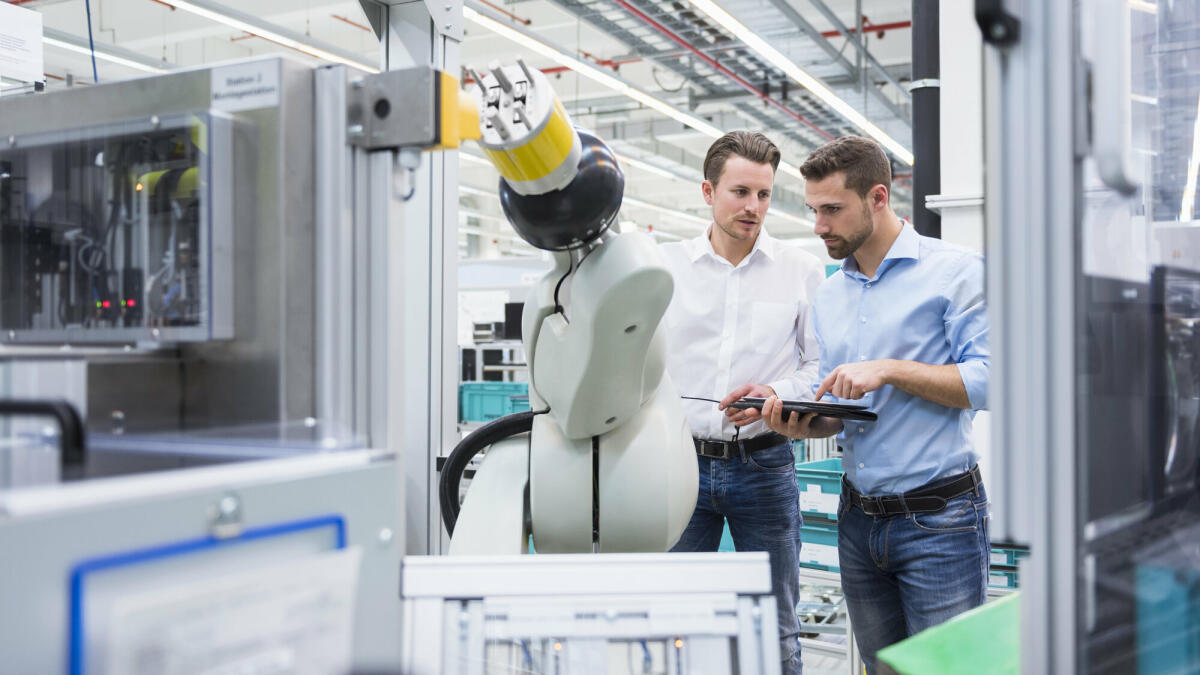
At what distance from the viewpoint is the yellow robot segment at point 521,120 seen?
1223mm

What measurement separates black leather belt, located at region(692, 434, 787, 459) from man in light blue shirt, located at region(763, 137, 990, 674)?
0.18 m

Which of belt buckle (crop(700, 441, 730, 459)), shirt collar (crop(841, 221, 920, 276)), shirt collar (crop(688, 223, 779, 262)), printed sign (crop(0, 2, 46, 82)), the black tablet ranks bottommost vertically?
belt buckle (crop(700, 441, 730, 459))

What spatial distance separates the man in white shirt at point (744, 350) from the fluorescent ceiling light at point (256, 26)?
9.28ft

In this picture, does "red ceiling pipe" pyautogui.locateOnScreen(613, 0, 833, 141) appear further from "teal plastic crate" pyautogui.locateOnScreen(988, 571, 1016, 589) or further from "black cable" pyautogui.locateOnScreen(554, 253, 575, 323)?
"black cable" pyautogui.locateOnScreen(554, 253, 575, 323)

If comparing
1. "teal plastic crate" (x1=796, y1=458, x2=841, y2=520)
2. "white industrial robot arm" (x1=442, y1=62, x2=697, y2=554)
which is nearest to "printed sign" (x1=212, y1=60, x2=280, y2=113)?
"white industrial robot arm" (x1=442, y1=62, x2=697, y2=554)

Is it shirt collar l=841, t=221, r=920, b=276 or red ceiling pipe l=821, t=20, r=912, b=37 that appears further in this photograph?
red ceiling pipe l=821, t=20, r=912, b=37

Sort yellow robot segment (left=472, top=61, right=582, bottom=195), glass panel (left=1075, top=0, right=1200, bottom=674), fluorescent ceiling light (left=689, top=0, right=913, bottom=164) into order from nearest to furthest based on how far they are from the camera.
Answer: glass panel (left=1075, top=0, right=1200, bottom=674) < yellow robot segment (left=472, top=61, right=582, bottom=195) < fluorescent ceiling light (left=689, top=0, right=913, bottom=164)

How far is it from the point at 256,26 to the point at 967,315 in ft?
15.6

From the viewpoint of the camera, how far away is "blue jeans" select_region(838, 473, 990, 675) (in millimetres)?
1832

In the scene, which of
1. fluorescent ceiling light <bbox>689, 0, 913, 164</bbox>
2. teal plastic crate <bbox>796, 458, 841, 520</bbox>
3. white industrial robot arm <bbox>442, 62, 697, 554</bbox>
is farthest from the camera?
→ fluorescent ceiling light <bbox>689, 0, 913, 164</bbox>

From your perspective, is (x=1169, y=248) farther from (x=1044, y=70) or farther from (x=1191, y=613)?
(x=1044, y=70)

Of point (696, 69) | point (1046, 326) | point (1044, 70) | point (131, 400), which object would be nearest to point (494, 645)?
point (131, 400)

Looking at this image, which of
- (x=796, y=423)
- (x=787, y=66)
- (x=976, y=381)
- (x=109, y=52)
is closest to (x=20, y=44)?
(x=796, y=423)

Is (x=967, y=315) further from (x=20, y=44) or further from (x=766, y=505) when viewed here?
(x=20, y=44)
